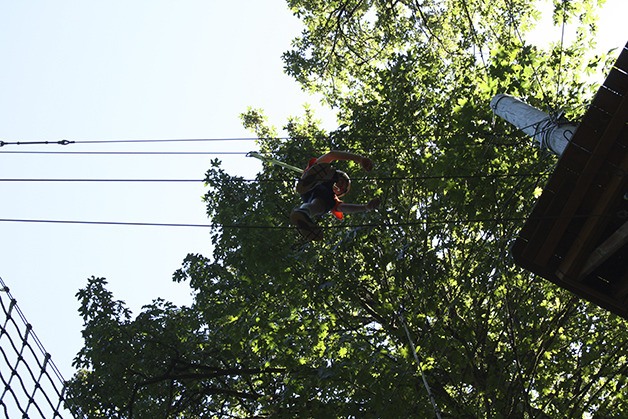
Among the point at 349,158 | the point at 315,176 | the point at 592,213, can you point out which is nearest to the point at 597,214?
the point at 592,213

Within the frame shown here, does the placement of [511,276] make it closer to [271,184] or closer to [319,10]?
[271,184]

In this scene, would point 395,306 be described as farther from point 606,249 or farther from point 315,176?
point 606,249

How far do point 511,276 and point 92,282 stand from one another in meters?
6.99

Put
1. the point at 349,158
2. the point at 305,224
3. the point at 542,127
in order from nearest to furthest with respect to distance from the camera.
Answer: the point at 542,127 < the point at 305,224 < the point at 349,158

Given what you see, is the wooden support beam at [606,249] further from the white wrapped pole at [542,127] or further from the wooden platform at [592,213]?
the white wrapped pole at [542,127]

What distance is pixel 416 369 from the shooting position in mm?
8305

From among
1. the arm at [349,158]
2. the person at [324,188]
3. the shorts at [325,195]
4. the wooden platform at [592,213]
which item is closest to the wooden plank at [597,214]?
the wooden platform at [592,213]

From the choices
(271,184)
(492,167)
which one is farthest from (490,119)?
(271,184)

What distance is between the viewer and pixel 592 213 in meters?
4.83

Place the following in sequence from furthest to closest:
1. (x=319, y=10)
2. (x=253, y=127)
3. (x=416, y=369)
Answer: (x=253, y=127)
(x=319, y=10)
(x=416, y=369)

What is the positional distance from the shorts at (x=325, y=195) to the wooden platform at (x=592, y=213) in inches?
103

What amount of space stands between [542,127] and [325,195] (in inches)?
116

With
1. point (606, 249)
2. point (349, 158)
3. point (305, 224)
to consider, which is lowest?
point (606, 249)

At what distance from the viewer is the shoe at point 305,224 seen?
7.02 metres
